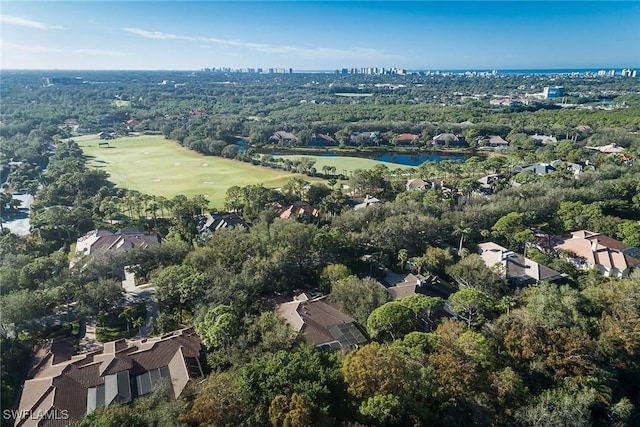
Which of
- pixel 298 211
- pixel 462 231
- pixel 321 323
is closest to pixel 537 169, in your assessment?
pixel 462 231

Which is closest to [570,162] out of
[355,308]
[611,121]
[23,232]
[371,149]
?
[371,149]

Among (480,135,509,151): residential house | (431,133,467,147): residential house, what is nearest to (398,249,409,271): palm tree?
(431,133,467,147): residential house

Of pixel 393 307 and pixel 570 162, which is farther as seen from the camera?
pixel 570 162

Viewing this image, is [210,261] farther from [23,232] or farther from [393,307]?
[23,232]

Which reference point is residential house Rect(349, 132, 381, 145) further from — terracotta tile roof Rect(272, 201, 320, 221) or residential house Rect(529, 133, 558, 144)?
terracotta tile roof Rect(272, 201, 320, 221)

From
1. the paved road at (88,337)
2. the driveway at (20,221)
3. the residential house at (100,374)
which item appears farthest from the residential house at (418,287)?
the driveway at (20,221)

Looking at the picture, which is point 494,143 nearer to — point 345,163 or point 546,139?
point 546,139

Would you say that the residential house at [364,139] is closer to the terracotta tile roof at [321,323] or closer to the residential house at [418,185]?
the residential house at [418,185]
